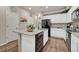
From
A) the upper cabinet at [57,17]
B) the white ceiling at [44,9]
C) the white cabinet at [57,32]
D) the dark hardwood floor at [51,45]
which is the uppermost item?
the white ceiling at [44,9]

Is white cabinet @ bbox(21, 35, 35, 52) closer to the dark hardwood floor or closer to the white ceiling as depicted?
the dark hardwood floor

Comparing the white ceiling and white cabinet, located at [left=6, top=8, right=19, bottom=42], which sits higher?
the white ceiling

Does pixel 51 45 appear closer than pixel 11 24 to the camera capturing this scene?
No

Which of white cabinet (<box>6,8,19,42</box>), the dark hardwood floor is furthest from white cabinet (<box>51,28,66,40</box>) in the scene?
white cabinet (<box>6,8,19,42</box>)

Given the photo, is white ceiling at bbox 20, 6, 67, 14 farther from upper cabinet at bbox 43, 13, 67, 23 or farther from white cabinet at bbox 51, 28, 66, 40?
white cabinet at bbox 51, 28, 66, 40

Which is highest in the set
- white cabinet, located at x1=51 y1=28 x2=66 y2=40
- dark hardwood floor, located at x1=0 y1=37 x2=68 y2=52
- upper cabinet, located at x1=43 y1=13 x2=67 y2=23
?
upper cabinet, located at x1=43 y1=13 x2=67 y2=23

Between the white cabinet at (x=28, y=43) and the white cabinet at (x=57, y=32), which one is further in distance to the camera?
the white cabinet at (x=57, y=32)

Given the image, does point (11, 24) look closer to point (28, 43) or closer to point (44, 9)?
point (28, 43)

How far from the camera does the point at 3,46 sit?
123 centimetres

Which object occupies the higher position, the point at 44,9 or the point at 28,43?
the point at 44,9

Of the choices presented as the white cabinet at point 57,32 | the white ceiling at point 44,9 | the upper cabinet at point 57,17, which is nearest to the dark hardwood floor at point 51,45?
the white cabinet at point 57,32

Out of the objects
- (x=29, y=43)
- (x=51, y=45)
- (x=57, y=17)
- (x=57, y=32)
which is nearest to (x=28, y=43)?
(x=29, y=43)

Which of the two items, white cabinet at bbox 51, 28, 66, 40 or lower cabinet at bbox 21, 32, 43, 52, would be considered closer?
lower cabinet at bbox 21, 32, 43, 52

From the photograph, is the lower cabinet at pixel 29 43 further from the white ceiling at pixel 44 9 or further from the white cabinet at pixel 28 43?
the white ceiling at pixel 44 9
